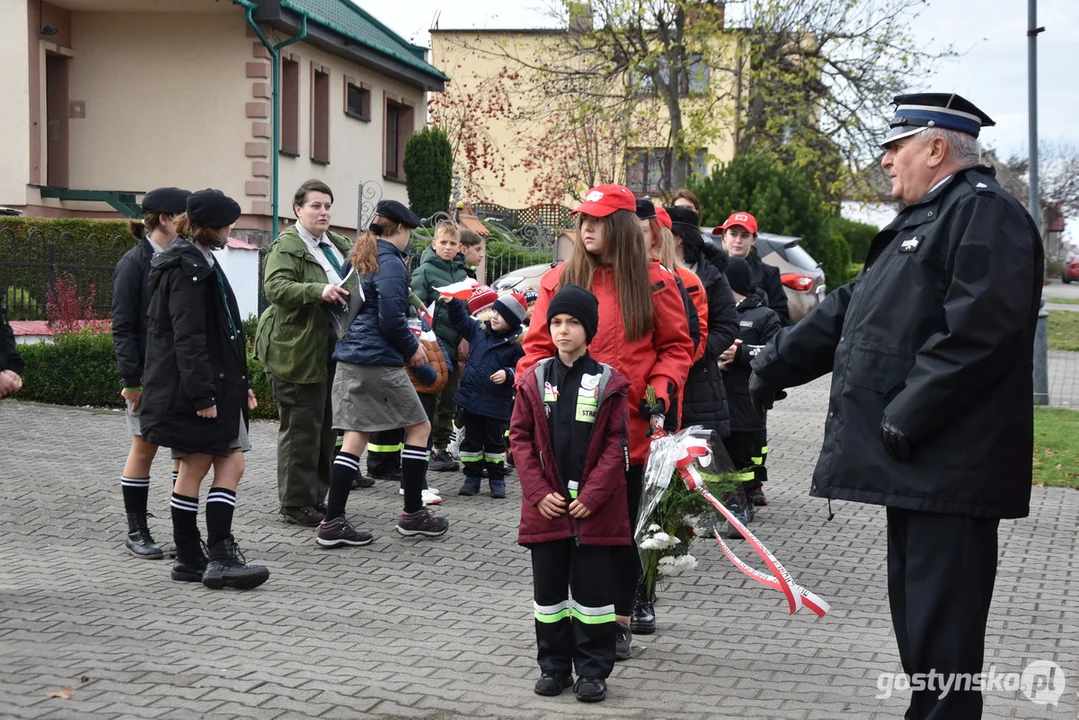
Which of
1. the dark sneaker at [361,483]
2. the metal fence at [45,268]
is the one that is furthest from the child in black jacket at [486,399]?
the metal fence at [45,268]

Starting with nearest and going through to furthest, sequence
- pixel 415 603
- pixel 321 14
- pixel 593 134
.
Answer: pixel 415 603 < pixel 321 14 < pixel 593 134

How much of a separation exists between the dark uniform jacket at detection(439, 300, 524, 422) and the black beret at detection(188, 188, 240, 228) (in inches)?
117

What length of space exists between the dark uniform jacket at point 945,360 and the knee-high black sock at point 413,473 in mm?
4141

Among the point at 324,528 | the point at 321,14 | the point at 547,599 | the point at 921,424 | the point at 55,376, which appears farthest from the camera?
the point at 321,14

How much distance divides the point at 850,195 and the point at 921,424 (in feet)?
105

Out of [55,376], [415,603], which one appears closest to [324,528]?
[415,603]

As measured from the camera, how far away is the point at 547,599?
521cm

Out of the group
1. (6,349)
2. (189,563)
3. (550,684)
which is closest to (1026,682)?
(550,684)

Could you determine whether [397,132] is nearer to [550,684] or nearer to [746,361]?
[746,361]

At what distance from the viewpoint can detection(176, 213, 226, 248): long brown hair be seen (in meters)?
6.80

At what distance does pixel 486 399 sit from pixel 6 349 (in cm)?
403

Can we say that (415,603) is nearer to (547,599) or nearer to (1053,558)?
(547,599)

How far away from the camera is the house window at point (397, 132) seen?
97.1ft

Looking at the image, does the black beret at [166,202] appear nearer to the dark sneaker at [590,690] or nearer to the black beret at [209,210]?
the black beret at [209,210]
